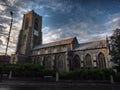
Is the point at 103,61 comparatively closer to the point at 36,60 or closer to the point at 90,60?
the point at 90,60

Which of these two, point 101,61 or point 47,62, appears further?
point 47,62

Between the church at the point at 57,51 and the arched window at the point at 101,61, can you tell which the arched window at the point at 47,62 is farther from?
the arched window at the point at 101,61

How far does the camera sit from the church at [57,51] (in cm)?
3572

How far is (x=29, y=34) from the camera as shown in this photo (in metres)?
56.6

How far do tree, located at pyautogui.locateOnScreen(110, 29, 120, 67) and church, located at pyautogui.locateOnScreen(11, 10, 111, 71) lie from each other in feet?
4.94

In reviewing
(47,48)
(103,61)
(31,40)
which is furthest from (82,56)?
(31,40)

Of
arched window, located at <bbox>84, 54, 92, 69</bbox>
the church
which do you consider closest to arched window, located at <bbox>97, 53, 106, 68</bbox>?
the church

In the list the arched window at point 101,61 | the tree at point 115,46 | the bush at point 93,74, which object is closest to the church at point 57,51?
the arched window at point 101,61

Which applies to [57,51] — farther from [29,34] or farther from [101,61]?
[29,34]

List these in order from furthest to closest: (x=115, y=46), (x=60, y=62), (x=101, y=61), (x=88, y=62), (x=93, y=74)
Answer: (x=60, y=62), (x=88, y=62), (x=101, y=61), (x=115, y=46), (x=93, y=74)

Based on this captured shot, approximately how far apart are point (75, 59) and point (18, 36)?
36192mm

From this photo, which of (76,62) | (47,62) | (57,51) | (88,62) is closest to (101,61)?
(88,62)

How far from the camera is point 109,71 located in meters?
24.8

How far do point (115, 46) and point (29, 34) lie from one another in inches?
1594
